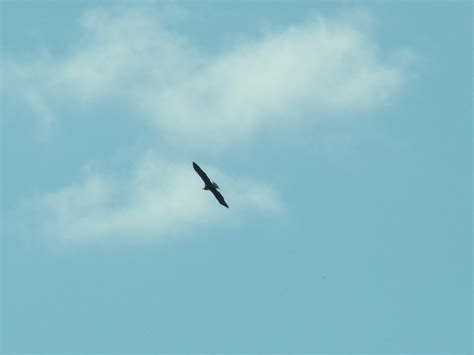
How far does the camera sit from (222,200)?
150625mm

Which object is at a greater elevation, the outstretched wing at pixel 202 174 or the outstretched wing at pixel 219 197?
the outstretched wing at pixel 202 174

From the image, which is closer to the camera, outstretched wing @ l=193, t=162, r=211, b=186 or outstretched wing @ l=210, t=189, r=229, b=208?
outstretched wing @ l=193, t=162, r=211, b=186

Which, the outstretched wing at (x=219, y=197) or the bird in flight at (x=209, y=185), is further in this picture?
the outstretched wing at (x=219, y=197)

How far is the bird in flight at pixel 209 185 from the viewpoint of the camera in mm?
147875

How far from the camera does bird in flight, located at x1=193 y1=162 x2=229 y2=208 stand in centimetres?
14788

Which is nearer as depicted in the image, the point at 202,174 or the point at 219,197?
the point at 202,174

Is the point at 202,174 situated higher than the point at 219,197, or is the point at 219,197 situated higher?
the point at 202,174

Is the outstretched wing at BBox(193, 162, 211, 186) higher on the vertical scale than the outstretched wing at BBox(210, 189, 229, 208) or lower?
higher

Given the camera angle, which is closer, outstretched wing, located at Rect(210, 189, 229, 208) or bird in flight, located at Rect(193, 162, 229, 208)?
bird in flight, located at Rect(193, 162, 229, 208)

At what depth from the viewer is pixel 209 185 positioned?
14938cm

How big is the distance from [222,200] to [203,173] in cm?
366

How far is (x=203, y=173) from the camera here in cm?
14812

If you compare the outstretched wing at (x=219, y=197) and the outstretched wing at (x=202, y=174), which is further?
the outstretched wing at (x=219, y=197)
